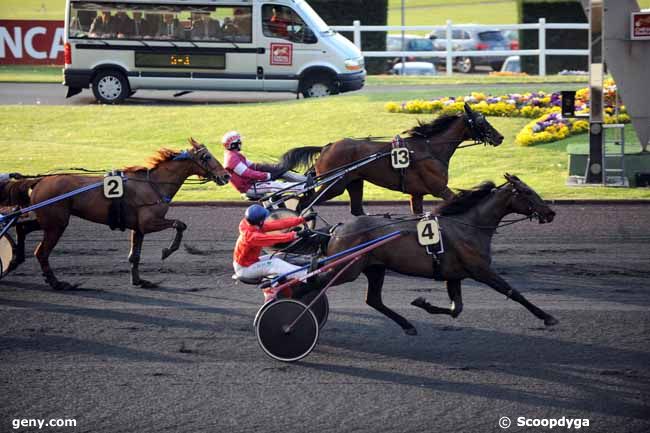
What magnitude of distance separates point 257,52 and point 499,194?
13714mm

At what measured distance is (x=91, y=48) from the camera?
2173 centimetres

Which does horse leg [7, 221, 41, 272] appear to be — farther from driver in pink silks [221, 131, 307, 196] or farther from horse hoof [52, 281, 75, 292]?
driver in pink silks [221, 131, 307, 196]

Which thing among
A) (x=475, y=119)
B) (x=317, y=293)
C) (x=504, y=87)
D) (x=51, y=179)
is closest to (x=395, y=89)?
(x=504, y=87)

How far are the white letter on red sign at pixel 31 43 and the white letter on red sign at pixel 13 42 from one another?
170mm

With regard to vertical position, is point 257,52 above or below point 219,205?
above

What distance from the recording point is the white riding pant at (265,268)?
27.6 feet

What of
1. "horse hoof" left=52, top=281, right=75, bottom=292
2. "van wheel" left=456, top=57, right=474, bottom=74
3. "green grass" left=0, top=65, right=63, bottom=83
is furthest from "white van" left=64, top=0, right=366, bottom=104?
"horse hoof" left=52, top=281, right=75, bottom=292

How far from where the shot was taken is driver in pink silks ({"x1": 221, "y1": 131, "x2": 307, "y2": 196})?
11.3 meters

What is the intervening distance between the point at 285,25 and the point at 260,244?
14117 millimetres

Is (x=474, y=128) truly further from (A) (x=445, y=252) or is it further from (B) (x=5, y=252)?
(B) (x=5, y=252)

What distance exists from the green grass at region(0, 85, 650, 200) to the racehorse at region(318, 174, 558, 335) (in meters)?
6.19

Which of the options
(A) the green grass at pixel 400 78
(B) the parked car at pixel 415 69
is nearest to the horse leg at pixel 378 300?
(A) the green grass at pixel 400 78

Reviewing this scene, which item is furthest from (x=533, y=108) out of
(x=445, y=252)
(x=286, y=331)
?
(x=286, y=331)

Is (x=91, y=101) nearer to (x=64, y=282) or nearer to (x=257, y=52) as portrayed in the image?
(x=257, y=52)
